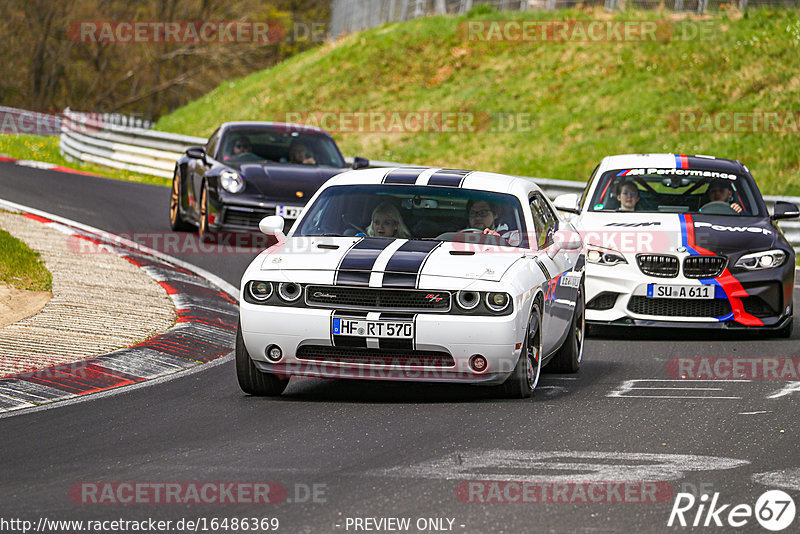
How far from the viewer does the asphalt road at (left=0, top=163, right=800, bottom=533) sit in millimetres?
5199

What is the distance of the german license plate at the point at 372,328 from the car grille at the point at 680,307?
3846 millimetres

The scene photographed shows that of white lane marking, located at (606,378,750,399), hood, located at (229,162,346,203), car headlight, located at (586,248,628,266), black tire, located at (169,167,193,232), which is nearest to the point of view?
white lane marking, located at (606,378,750,399)

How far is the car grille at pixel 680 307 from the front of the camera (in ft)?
35.0

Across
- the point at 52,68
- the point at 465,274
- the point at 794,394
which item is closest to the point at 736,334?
the point at 794,394

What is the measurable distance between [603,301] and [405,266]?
3.72m

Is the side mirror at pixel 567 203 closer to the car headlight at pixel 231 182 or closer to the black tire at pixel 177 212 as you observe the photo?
the car headlight at pixel 231 182

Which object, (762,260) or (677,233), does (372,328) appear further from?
(762,260)

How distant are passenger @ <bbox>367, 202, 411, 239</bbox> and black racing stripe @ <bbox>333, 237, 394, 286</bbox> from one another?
16.7 inches

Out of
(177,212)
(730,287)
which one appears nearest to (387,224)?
(730,287)

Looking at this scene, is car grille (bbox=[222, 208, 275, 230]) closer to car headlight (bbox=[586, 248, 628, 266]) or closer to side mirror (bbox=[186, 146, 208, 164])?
side mirror (bbox=[186, 146, 208, 164])

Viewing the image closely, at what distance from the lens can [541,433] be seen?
270 inches

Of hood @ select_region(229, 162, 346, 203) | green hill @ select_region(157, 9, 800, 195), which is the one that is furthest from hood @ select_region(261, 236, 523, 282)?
green hill @ select_region(157, 9, 800, 195)

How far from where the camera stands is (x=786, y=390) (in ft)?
27.9

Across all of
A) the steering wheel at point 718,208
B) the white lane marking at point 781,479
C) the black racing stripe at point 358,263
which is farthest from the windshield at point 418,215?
the steering wheel at point 718,208
